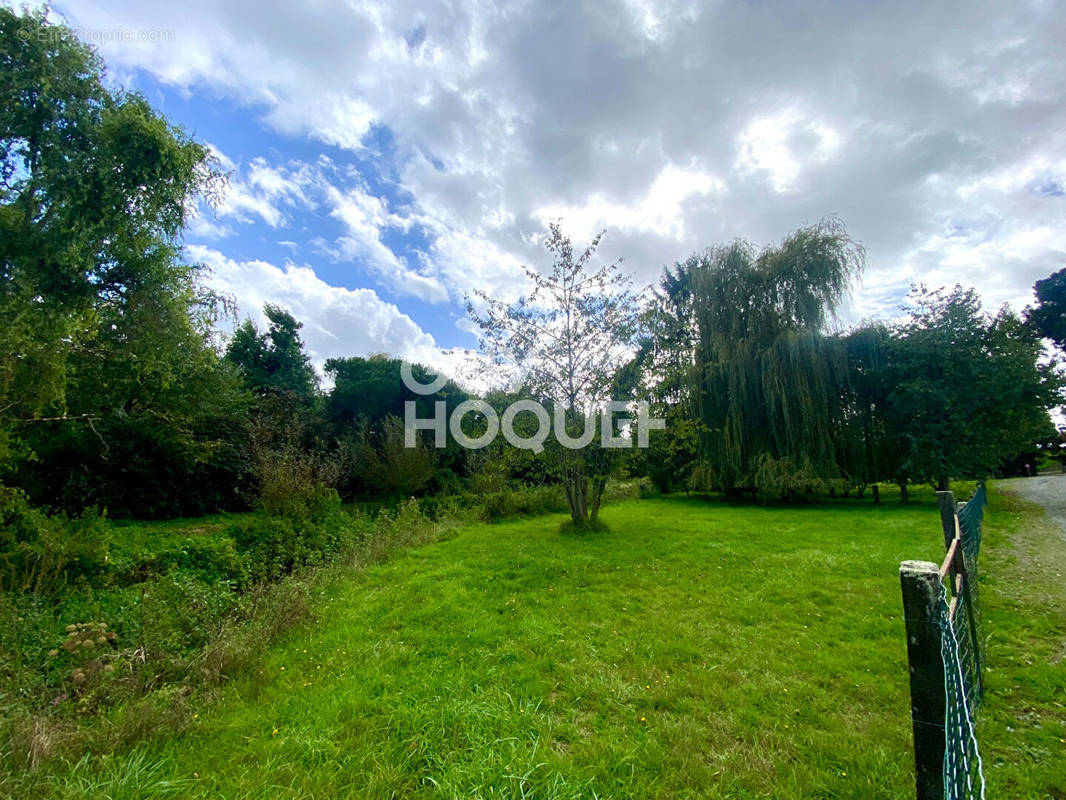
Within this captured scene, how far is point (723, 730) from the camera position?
2322mm

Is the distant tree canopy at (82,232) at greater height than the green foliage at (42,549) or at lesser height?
greater

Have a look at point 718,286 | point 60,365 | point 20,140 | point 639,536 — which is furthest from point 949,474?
point 20,140

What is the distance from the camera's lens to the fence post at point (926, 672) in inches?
51.1

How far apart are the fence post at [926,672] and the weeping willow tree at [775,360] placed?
12.2 meters

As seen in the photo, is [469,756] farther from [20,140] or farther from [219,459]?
[219,459]

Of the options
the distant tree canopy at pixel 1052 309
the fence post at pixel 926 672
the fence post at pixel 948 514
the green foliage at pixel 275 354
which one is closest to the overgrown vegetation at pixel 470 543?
the fence post at pixel 926 672

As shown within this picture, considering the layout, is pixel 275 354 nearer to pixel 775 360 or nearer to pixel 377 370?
pixel 377 370

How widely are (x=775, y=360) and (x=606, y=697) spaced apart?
12340 millimetres

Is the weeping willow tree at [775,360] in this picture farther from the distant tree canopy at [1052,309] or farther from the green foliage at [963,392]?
the distant tree canopy at [1052,309]

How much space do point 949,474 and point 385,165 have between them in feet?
54.8

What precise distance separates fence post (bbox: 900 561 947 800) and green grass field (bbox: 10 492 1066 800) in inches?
28.3

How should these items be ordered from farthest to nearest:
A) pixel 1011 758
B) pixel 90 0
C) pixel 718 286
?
pixel 718 286
pixel 90 0
pixel 1011 758

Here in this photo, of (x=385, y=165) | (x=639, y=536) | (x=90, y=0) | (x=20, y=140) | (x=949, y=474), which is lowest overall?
(x=639, y=536)

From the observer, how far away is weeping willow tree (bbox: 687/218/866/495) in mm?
12406
